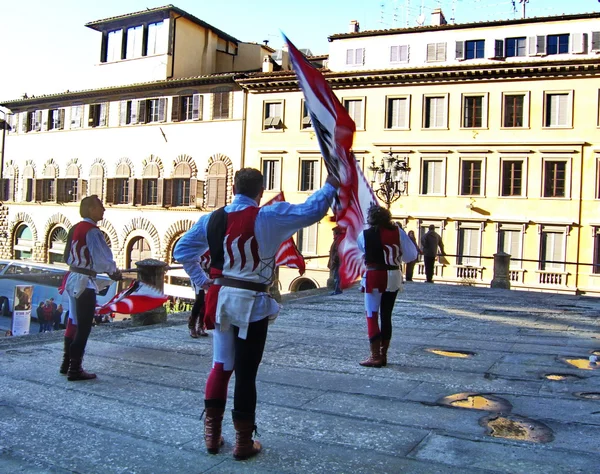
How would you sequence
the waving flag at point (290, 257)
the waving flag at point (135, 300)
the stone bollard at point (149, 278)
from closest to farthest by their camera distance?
the waving flag at point (290, 257) → the waving flag at point (135, 300) → the stone bollard at point (149, 278)

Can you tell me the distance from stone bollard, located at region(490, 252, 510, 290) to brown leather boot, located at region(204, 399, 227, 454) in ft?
60.5

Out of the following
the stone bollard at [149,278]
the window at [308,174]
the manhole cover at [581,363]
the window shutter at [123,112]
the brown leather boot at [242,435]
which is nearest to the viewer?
the brown leather boot at [242,435]

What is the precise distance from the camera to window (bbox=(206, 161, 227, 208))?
3725 centimetres

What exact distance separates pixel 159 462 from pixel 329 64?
113ft

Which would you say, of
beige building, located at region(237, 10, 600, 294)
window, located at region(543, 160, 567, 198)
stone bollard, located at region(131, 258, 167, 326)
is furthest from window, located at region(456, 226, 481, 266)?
stone bollard, located at region(131, 258, 167, 326)

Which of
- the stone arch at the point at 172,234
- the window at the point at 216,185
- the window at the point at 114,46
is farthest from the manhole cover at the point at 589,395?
the window at the point at 114,46

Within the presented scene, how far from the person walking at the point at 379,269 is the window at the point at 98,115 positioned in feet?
123

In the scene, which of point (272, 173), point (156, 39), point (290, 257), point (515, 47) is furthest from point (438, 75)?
point (290, 257)

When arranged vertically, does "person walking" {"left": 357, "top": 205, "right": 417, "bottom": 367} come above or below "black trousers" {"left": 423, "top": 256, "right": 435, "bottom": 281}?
above

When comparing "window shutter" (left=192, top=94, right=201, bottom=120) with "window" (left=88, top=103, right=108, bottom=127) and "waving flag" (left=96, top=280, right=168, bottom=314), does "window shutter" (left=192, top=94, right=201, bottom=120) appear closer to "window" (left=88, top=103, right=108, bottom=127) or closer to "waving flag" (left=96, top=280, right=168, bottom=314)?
"window" (left=88, top=103, right=108, bottom=127)

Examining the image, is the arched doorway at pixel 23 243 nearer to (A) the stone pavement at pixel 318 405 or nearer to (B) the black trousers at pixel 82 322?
(A) the stone pavement at pixel 318 405

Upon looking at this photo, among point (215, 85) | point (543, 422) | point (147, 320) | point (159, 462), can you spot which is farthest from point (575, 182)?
point (159, 462)

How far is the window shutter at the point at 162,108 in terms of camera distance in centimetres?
3934

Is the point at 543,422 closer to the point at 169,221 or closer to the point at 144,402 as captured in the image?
the point at 144,402
